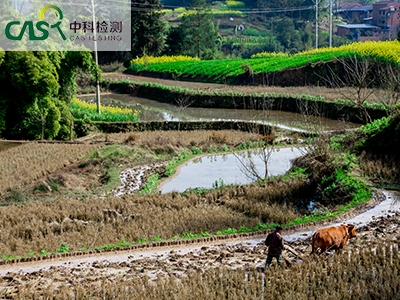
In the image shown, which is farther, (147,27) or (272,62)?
(147,27)

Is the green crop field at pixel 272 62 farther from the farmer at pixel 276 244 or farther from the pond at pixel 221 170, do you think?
the farmer at pixel 276 244

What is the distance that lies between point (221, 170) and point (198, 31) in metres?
37.2

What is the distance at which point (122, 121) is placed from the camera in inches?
1008

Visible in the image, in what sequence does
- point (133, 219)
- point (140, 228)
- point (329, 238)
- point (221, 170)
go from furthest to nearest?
point (221, 170) < point (133, 219) < point (140, 228) < point (329, 238)

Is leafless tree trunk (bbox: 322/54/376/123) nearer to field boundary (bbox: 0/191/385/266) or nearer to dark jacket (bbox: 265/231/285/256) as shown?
field boundary (bbox: 0/191/385/266)

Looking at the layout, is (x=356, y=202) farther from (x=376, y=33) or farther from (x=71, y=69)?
(x=376, y=33)

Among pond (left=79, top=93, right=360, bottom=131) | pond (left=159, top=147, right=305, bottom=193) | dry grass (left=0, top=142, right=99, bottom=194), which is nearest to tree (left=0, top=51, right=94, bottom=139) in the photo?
dry grass (left=0, top=142, right=99, bottom=194)

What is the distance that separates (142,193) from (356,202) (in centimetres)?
511

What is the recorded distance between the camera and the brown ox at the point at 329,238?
827 centimetres

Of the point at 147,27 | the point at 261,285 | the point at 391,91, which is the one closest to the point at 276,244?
the point at 261,285

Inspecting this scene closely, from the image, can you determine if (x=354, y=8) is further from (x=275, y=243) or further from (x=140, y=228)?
(x=275, y=243)

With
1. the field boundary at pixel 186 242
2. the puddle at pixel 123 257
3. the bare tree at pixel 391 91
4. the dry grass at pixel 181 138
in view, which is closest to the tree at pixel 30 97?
the dry grass at pixel 181 138

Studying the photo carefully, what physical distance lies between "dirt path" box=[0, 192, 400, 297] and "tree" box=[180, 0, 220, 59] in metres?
43.6

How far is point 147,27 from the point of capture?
4766 cm
